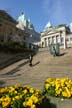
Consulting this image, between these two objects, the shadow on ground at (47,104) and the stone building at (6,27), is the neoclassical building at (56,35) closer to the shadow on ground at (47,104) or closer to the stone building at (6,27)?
the stone building at (6,27)

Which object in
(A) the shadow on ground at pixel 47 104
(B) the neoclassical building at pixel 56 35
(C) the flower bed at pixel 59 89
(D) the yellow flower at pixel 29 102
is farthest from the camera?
(B) the neoclassical building at pixel 56 35

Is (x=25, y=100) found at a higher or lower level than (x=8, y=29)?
lower

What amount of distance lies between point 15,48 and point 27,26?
211 feet

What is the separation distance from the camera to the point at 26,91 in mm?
5895

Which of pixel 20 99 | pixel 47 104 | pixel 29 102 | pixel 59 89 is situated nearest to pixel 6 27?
pixel 59 89

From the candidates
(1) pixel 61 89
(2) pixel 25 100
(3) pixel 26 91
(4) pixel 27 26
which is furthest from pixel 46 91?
(4) pixel 27 26

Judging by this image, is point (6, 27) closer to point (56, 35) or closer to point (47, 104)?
point (56, 35)

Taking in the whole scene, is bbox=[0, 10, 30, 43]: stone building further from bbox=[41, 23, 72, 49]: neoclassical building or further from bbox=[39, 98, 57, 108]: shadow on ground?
bbox=[39, 98, 57, 108]: shadow on ground

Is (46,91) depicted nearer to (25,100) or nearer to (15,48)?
(25,100)

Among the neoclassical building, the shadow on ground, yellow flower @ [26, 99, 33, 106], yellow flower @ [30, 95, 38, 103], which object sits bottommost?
the shadow on ground

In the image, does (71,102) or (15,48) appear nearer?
(71,102)

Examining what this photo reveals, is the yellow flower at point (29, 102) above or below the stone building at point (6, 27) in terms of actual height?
below

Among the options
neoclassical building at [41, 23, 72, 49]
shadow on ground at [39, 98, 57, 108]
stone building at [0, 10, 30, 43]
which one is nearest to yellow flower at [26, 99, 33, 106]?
shadow on ground at [39, 98, 57, 108]

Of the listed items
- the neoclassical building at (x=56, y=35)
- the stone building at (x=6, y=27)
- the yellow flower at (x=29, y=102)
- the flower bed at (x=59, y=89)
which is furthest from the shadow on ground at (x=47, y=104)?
the neoclassical building at (x=56, y=35)
